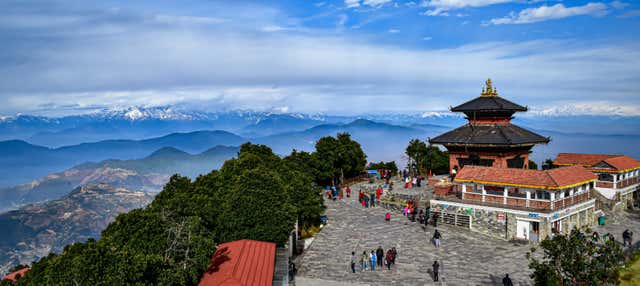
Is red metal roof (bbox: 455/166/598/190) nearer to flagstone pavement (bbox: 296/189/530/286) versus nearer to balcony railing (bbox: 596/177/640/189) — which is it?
flagstone pavement (bbox: 296/189/530/286)

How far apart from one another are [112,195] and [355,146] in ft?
428

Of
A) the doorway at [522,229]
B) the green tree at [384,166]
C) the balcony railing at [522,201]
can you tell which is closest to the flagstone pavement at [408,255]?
the doorway at [522,229]

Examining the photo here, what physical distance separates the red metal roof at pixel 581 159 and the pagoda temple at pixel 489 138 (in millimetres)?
2835

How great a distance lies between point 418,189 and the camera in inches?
1673

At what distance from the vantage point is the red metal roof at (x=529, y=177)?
95.9 feet

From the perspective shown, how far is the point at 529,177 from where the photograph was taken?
30.1 meters

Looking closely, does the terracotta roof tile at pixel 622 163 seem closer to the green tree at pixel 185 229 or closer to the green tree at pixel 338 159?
the green tree at pixel 185 229

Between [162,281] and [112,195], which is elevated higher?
[162,281]

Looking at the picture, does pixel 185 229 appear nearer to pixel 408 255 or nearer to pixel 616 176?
pixel 408 255

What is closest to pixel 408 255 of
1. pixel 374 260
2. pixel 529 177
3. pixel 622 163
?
pixel 374 260

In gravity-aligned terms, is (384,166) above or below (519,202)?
below

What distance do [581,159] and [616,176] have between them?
334cm

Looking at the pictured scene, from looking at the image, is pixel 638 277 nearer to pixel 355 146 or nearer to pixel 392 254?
pixel 392 254

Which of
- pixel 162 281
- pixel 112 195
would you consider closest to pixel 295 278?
pixel 162 281
